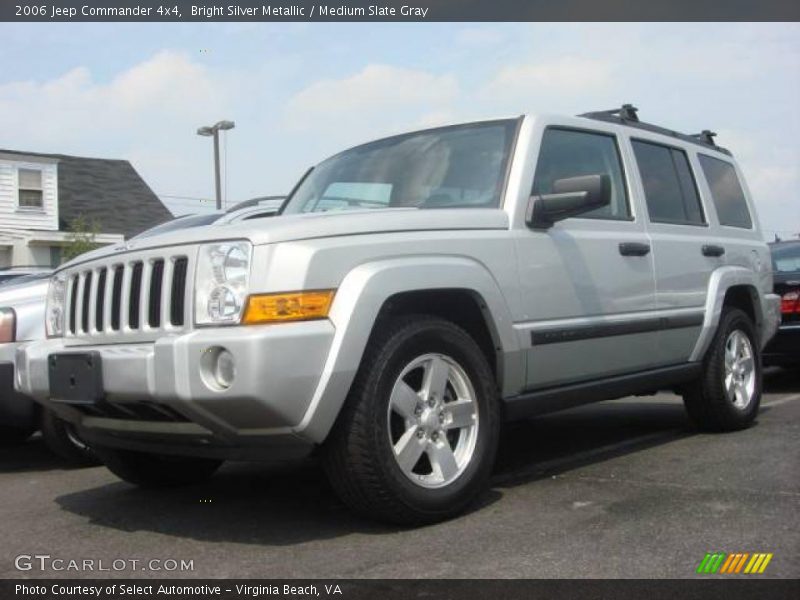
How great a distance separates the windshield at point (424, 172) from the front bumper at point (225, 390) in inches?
Result: 53.5

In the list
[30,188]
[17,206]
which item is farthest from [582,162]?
[30,188]

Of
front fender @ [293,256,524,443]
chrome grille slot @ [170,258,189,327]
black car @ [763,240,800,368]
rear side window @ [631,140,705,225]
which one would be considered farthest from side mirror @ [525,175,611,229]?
black car @ [763,240,800,368]

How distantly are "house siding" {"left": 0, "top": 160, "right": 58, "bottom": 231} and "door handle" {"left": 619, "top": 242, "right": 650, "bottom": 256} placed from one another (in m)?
23.5

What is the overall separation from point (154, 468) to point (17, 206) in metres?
23.3

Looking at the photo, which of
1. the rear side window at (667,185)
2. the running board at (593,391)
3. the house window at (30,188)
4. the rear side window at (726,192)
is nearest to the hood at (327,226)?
the running board at (593,391)

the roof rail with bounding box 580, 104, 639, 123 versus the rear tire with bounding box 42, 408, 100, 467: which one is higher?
the roof rail with bounding box 580, 104, 639, 123

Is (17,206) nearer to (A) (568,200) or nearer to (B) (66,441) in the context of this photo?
(B) (66,441)

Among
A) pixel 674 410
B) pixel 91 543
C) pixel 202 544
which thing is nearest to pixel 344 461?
pixel 202 544

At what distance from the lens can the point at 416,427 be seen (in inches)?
141

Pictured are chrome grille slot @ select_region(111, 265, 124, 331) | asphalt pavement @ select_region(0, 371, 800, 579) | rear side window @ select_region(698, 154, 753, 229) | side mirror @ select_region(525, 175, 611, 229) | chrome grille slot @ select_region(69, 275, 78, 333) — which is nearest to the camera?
asphalt pavement @ select_region(0, 371, 800, 579)

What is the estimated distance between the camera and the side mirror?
4.09 meters

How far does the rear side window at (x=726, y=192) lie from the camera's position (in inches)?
239

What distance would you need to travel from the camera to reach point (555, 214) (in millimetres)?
4203

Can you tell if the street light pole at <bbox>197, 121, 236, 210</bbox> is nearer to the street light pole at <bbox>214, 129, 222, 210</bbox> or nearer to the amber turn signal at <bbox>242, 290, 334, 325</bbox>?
the street light pole at <bbox>214, 129, 222, 210</bbox>
